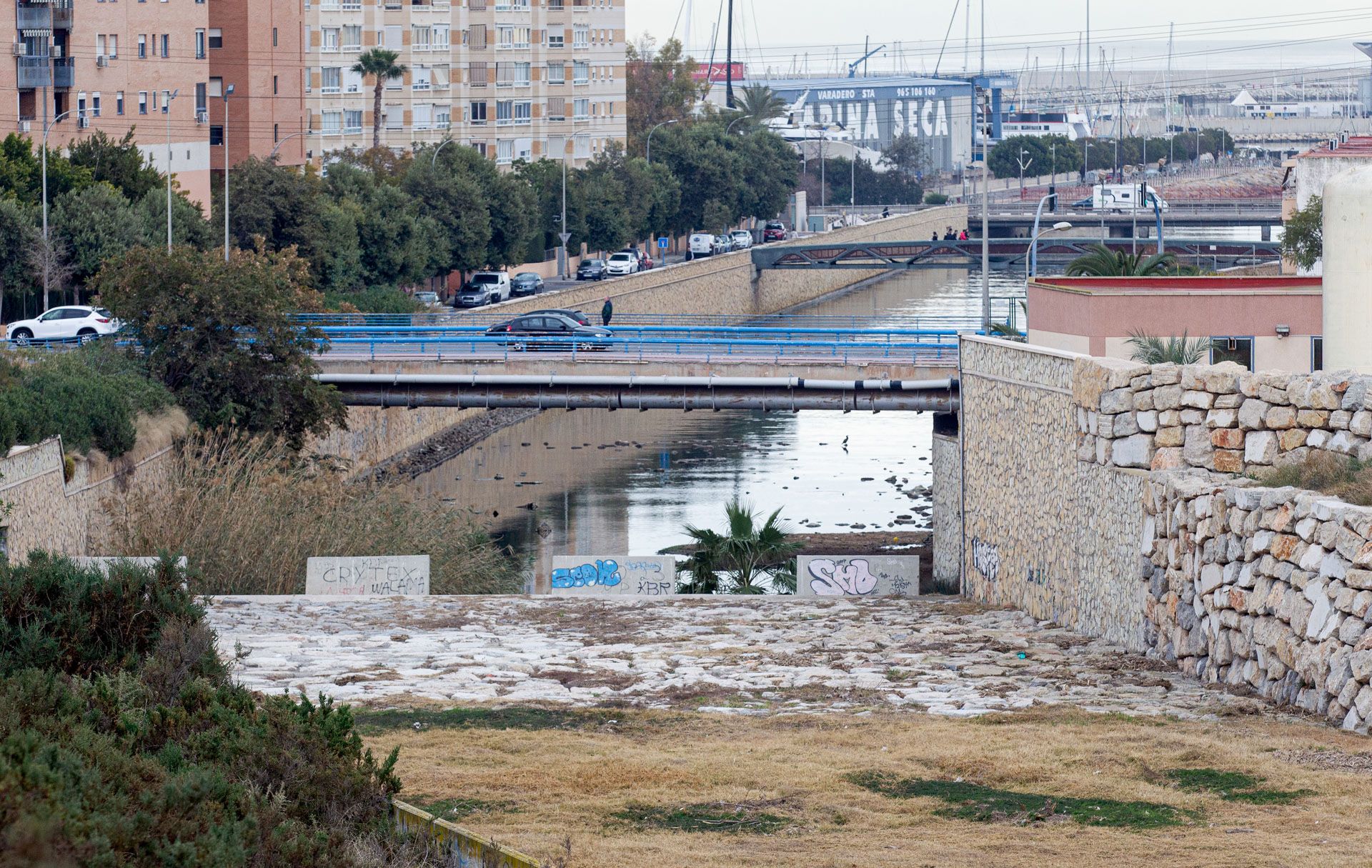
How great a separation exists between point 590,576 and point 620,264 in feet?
199

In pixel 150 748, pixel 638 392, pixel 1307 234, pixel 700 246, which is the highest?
pixel 700 246

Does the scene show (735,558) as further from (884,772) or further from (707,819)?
(707,819)

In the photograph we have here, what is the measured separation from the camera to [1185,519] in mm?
18266

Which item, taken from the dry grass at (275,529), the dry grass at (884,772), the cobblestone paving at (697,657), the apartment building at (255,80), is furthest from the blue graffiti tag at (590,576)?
the apartment building at (255,80)

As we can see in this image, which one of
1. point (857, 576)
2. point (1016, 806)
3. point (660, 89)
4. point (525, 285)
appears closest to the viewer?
point (1016, 806)

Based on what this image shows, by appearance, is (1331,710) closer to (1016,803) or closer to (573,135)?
(1016,803)

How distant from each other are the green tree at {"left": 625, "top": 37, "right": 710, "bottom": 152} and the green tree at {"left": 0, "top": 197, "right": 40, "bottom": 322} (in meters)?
78.1

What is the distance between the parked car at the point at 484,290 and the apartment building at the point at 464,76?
26.7 meters

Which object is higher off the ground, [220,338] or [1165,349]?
[220,338]

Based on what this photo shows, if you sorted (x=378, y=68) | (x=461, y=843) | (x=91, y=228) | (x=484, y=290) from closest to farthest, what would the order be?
(x=461, y=843) → (x=91, y=228) → (x=484, y=290) → (x=378, y=68)

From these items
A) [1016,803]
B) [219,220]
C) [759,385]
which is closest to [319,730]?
[1016,803]

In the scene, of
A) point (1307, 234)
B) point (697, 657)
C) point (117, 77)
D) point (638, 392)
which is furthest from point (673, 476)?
point (697, 657)

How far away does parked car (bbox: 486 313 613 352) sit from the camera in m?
44.9

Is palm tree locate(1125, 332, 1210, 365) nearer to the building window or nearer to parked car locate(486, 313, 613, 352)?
the building window
